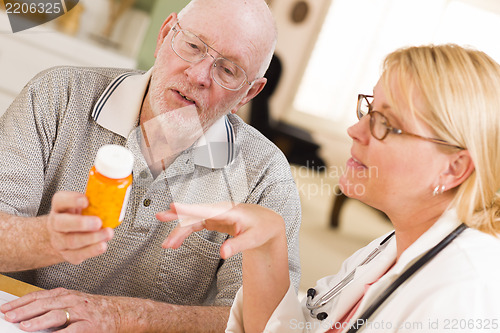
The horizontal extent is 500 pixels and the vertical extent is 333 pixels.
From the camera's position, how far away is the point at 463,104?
3.02 ft

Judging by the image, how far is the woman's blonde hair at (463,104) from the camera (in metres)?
0.92

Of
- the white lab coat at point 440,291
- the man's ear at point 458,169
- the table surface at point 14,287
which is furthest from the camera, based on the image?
the table surface at point 14,287

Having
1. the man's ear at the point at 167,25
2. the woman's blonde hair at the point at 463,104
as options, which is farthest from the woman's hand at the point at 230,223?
the man's ear at the point at 167,25

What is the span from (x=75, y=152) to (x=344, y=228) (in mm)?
1454

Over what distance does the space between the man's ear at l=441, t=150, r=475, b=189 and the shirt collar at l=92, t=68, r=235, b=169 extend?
60cm

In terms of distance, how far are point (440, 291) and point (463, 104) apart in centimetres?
34

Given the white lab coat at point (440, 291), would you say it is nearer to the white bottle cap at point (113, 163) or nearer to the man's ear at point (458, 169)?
the man's ear at point (458, 169)

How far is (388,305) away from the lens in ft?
3.08

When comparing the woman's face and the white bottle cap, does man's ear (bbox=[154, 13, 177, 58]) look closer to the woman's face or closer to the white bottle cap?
the woman's face

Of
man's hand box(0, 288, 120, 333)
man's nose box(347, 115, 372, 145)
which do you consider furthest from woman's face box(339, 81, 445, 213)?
man's hand box(0, 288, 120, 333)

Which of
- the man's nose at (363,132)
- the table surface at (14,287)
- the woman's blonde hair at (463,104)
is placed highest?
the woman's blonde hair at (463,104)

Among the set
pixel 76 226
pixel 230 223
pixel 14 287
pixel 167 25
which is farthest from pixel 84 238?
pixel 167 25

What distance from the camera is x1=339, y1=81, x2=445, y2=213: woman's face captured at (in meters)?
0.97

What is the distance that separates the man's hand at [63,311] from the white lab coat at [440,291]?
389mm
